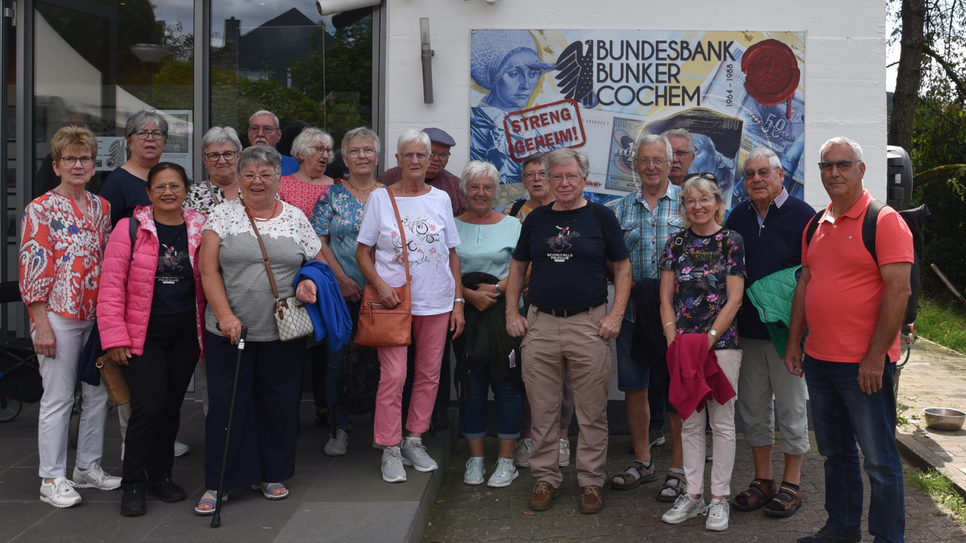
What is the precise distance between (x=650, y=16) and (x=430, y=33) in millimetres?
1677

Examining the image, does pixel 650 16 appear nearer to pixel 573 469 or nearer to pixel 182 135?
pixel 573 469

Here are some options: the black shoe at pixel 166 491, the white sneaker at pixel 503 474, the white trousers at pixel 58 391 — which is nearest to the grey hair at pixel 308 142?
the white trousers at pixel 58 391

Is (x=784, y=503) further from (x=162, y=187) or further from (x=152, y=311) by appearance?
(x=162, y=187)

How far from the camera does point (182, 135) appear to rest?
630 centimetres

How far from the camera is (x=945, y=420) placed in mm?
6152

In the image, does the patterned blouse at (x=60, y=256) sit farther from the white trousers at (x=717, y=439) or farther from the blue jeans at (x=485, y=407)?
the white trousers at (x=717, y=439)

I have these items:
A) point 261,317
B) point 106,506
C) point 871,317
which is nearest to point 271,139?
point 261,317

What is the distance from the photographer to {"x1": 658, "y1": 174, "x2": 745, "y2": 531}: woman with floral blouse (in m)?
4.06

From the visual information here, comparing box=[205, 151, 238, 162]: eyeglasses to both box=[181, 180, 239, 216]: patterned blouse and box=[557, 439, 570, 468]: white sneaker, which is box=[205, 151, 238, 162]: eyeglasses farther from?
box=[557, 439, 570, 468]: white sneaker

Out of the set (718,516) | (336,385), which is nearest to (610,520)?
(718,516)

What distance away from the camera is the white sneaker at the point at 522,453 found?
5.15 metres

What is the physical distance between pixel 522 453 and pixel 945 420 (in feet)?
11.5

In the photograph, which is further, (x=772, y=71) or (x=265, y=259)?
(x=772, y=71)

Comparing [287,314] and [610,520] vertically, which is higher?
[287,314]
